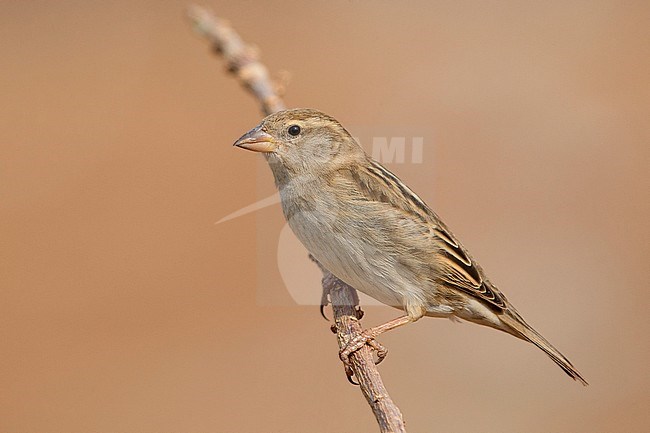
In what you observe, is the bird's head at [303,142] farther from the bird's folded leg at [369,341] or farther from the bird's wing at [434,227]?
the bird's folded leg at [369,341]

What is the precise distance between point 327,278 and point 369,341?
9.7 inches

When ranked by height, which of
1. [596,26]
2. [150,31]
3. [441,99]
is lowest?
[441,99]

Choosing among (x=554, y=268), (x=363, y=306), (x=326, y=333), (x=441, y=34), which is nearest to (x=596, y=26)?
(x=441, y=34)

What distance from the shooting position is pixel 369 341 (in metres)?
1.47

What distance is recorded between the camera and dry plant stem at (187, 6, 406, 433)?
1330mm

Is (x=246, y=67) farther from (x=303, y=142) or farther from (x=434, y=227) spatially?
(x=434, y=227)

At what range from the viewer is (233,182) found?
314 centimetres

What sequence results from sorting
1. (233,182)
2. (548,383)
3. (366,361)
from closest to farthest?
(366,361)
(548,383)
(233,182)

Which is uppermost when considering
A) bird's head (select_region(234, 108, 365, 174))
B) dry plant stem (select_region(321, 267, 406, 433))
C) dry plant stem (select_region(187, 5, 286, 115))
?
dry plant stem (select_region(187, 5, 286, 115))

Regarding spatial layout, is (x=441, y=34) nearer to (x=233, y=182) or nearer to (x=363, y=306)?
(x=233, y=182)

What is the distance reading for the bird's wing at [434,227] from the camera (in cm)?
152

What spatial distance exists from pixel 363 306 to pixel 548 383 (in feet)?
3.85

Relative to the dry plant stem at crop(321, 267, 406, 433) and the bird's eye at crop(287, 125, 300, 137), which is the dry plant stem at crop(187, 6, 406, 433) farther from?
the bird's eye at crop(287, 125, 300, 137)

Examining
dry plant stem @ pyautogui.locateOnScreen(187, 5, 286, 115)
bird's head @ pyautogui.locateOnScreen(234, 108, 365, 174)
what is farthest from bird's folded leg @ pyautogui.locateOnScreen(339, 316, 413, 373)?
dry plant stem @ pyautogui.locateOnScreen(187, 5, 286, 115)
